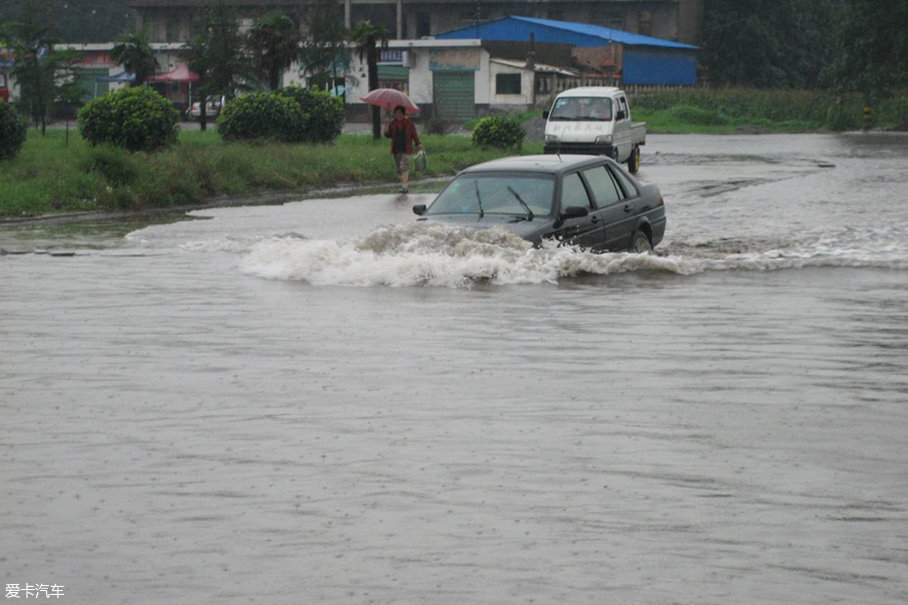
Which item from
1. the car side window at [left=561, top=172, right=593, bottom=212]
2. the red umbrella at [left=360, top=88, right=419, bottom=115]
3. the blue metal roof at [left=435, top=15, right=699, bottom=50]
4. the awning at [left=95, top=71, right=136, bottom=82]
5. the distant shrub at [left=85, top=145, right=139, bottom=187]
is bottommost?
the distant shrub at [left=85, top=145, right=139, bottom=187]

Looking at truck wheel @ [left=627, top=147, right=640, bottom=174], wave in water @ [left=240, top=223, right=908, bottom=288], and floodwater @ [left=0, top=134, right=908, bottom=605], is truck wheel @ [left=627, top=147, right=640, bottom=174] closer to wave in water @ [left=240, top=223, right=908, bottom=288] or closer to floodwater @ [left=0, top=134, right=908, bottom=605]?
wave in water @ [left=240, top=223, right=908, bottom=288]

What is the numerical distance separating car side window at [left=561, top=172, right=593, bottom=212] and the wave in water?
1.85 ft

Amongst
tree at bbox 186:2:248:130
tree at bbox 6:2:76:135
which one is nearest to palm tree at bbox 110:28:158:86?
tree at bbox 186:2:248:130

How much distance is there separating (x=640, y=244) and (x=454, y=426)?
348 inches

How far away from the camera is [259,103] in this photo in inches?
1502

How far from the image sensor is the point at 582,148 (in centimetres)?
3650

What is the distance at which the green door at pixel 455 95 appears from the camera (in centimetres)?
7638

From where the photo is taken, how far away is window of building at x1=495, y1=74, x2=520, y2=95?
244 feet

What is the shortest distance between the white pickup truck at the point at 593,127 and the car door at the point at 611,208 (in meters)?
19.0

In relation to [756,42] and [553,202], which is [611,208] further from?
[756,42]

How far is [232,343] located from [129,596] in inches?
246

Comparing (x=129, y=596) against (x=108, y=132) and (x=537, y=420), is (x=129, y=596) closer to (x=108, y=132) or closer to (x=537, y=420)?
(x=537, y=420)

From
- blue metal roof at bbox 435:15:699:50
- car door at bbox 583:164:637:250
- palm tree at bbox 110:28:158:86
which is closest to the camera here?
car door at bbox 583:164:637:250

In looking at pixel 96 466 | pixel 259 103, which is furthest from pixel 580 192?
pixel 259 103
